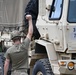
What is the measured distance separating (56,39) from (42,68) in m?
0.84

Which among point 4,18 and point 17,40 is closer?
point 17,40

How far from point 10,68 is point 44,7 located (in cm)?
220

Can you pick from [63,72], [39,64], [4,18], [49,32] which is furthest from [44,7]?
[4,18]

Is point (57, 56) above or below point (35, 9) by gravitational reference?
below

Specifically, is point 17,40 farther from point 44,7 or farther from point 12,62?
point 44,7

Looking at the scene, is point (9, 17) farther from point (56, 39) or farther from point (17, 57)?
point (17, 57)

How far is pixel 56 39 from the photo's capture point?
10.0 m

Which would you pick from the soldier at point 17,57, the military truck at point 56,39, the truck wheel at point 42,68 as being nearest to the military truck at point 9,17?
the military truck at point 56,39

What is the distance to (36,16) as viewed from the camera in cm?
1193

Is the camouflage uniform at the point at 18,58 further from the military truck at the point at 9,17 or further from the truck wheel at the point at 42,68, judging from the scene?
the military truck at the point at 9,17

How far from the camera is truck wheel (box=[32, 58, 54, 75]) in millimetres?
10172

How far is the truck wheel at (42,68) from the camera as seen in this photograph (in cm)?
1017

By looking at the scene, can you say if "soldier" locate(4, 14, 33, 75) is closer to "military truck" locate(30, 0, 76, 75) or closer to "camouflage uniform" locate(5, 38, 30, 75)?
"camouflage uniform" locate(5, 38, 30, 75)

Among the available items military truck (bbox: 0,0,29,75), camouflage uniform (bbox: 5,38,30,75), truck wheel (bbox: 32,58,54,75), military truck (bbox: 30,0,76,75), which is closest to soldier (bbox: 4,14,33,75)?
camouflage uniform (bbox: 5,38,30,75)
